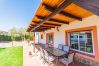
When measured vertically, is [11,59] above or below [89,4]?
below

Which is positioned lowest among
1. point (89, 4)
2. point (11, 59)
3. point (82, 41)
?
point (11, 59)

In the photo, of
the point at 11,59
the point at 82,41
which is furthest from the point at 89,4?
the point at 11,59

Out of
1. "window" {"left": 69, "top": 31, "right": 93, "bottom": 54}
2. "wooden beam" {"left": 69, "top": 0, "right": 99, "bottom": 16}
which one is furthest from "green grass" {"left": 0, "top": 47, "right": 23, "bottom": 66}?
"wooden beam" {"left": 69, "top": 0, "right": 99, "bottom": 16}

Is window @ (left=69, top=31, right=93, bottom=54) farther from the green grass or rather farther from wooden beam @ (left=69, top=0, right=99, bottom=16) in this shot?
the green grass

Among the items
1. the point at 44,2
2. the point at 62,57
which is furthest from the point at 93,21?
the point at 44,2

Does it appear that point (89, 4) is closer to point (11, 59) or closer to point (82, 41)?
point (82, 41)

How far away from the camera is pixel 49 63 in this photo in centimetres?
587

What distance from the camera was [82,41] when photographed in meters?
6.16

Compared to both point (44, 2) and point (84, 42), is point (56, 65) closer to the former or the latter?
point (84, 42)

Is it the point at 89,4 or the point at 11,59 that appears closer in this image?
the point at 89,4

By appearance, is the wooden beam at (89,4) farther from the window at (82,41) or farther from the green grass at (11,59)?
the green grass at (11,59)

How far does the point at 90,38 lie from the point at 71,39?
1.89m

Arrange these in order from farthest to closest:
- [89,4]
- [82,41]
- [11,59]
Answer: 1. [11,59]
2. [82,41]
3. [89,4]

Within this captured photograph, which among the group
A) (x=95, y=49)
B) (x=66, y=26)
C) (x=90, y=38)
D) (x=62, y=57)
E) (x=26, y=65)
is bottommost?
(x=26, y=65)
